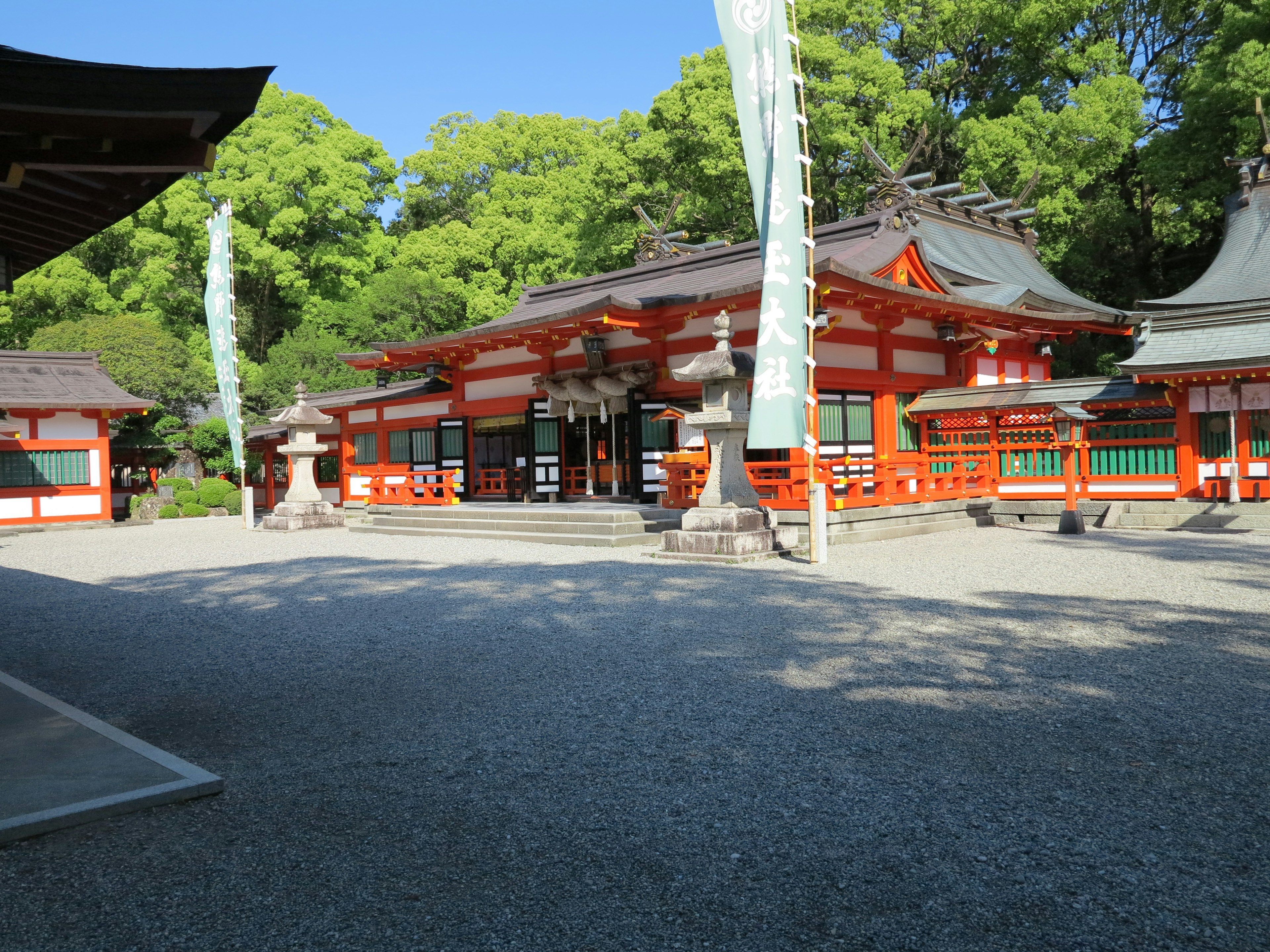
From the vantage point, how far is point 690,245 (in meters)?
20.1

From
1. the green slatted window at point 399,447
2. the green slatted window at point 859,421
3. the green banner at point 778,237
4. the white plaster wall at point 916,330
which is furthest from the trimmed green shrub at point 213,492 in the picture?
the green banner at point 778,237

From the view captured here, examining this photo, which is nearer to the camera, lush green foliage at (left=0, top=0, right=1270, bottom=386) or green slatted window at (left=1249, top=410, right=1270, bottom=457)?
green slatted window at (left=1249, top=410, right=1270, bottom=457)

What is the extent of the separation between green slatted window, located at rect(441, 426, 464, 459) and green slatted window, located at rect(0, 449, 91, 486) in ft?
29.6

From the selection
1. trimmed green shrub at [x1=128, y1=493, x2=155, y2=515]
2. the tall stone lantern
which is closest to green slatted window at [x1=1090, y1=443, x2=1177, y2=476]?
the tall stone lantern

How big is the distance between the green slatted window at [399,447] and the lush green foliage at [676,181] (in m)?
6.30

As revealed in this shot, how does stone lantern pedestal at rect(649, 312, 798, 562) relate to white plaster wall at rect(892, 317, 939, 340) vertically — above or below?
below

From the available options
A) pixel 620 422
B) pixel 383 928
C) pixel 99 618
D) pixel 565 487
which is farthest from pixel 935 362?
Result: pixel 383 928

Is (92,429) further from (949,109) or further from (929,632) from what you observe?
(949,109)

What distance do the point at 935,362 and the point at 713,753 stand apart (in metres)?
13.4

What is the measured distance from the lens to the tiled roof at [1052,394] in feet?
45.0

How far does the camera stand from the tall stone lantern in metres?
17.3

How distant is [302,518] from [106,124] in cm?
1440

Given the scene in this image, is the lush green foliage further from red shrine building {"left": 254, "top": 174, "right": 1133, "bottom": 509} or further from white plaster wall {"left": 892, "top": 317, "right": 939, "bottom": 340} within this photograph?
white plaster wall {"left": 892, "top": 317, "right": 939, "bottom": 340}

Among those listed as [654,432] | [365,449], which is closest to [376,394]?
[365,449]
